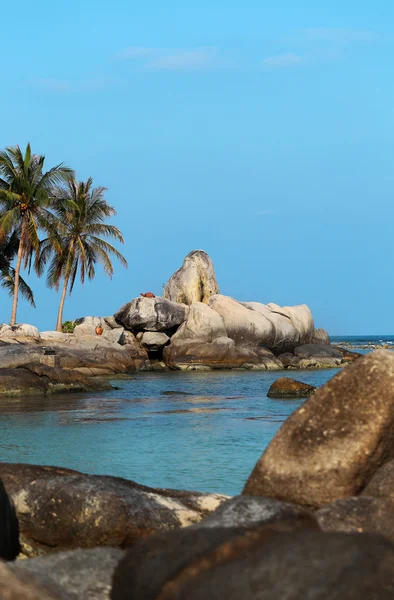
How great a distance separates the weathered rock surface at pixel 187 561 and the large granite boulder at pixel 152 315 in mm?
42676

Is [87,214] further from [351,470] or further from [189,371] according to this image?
[351,470]

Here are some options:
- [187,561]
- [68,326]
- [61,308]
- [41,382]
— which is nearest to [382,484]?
[187,561]

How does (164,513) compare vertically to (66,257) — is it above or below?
below

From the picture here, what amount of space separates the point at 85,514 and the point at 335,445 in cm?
221

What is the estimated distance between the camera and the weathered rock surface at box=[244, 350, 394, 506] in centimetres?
657

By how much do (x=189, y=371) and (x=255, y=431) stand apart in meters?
25.0

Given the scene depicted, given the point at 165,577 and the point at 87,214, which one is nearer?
the point at 165,577

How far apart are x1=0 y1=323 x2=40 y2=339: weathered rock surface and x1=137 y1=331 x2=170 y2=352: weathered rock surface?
7.09 metres

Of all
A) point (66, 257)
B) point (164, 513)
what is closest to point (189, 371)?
point (66, 257)

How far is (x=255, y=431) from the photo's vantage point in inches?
737

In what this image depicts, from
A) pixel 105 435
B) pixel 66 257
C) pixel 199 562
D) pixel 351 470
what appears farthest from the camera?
pixel 66 257

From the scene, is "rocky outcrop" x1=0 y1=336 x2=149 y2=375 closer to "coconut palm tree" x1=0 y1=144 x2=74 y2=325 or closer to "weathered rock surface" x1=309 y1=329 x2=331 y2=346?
"coconut palm tree" x1=0 y1=144 x2=74 y2=325

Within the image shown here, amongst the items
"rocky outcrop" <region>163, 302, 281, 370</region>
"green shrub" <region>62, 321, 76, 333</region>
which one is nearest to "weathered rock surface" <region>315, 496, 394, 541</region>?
"rocky outcrop" <region>163, 302, 281, 370</region>

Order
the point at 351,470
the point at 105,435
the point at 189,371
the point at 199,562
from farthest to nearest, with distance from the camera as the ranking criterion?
1. the point at 189,371
2. the point at 105,435
3. the point at 351,470
4. the point at 199,562
